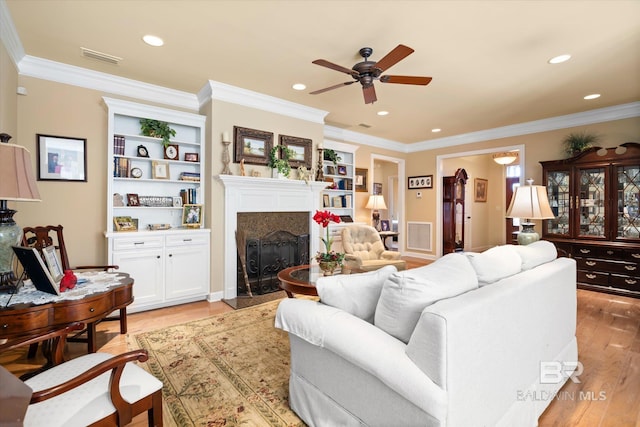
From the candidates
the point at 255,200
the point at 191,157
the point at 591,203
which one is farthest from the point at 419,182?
the point at 191,157

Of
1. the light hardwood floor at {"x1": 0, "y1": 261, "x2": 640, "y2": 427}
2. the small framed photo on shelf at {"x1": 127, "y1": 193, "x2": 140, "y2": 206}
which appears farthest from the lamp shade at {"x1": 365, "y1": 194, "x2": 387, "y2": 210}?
the small framed photo on shelf at {"x1": 127, "y1": 193, "x2": 140, "y2": 206}

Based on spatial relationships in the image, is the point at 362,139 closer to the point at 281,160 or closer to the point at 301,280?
the point at 281,160

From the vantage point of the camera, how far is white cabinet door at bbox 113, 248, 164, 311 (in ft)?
11.1

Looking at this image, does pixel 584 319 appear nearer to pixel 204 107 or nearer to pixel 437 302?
pixel 437 302

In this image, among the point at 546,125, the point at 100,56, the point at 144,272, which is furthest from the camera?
the point at 546,125

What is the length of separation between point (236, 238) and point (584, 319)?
4165mm

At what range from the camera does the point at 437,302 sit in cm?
128

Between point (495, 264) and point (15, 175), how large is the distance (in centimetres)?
275

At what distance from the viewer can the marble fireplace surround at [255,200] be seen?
3984 mm

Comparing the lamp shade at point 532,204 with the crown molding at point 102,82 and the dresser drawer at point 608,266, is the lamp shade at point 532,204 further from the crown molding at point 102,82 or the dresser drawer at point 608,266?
the crown molding at point 102,82

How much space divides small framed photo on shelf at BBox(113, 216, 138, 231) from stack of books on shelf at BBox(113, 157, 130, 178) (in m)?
0.50

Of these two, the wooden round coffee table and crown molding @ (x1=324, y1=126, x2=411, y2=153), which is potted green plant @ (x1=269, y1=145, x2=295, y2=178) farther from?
the wooden round coffee table

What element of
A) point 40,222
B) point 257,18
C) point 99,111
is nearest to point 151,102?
point 99,111

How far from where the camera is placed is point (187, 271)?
149 inches
